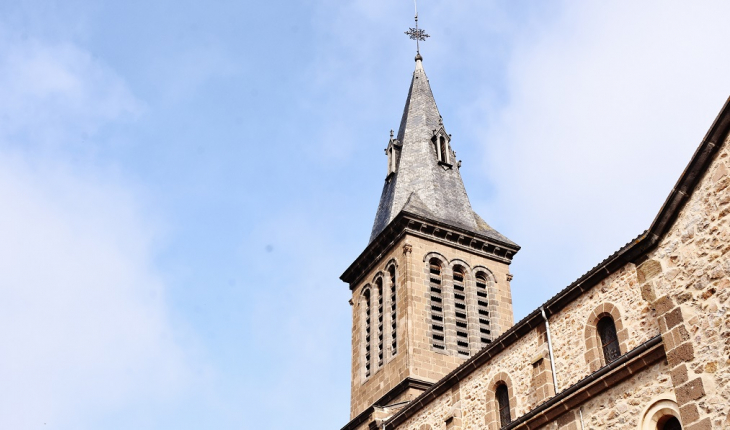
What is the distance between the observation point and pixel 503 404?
1588 cm

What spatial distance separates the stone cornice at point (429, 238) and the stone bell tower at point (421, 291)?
3 centimetres

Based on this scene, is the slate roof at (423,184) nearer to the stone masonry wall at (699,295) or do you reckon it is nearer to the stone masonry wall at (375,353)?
the stone masonry wall at (375,353)

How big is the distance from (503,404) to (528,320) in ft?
5.88

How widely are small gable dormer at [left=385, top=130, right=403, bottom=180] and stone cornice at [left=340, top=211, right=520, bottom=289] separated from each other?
192 inches

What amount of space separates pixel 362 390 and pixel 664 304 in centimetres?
1698

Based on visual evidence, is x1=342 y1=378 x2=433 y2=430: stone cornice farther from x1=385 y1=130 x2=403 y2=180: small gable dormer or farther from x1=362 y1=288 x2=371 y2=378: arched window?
x1=385 y1=130 x2=403 y2=180: small gable dormer

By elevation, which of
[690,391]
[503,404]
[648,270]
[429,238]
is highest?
[429,238]

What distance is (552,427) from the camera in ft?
44.9

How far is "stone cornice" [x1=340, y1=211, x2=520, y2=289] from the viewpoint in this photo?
88.2 ft

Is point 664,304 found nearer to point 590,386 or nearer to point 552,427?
point 590,386

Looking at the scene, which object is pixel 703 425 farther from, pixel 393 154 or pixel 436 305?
pixel 393 154

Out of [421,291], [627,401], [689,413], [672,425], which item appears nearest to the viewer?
[689,413]

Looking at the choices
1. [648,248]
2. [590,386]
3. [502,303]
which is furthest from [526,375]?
[502,303]

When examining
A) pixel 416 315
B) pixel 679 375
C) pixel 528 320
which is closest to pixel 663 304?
pixel 679 375
